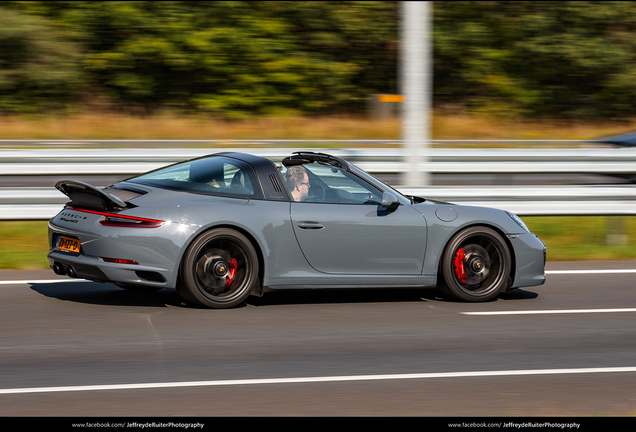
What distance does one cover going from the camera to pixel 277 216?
6570 millimetres

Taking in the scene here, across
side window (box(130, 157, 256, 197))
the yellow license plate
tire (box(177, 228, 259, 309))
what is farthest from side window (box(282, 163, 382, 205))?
the yellow license plate

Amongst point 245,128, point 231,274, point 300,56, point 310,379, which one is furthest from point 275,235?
point 300,56

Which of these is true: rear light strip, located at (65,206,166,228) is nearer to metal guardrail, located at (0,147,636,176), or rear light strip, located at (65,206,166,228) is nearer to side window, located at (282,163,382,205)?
side window, located at (282,163,382,205)

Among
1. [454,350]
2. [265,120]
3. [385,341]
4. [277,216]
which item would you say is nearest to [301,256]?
[277,216]

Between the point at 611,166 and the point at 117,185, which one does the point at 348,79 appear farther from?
the point at 117,185

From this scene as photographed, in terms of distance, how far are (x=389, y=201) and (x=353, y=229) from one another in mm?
377

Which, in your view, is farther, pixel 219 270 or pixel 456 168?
pixel 456 168

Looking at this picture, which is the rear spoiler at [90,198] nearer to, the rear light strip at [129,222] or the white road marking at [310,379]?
the rear light strip at [129,222]

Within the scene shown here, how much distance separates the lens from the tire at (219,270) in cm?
631

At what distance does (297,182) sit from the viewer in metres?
6.84

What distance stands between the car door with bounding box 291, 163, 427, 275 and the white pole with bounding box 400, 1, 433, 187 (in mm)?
3719

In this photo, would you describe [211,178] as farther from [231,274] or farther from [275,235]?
[231,274]

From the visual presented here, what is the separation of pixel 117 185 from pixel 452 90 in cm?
2515

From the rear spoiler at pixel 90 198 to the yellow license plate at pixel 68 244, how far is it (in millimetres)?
271
